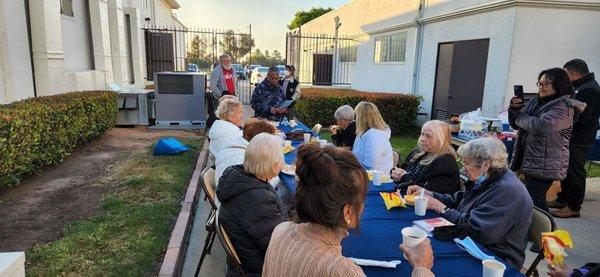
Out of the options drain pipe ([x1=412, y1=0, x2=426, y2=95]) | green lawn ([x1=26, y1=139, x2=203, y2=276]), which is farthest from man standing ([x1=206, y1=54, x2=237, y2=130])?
drain pipe ([x1=412, y1=0, x2=426, y2=95])

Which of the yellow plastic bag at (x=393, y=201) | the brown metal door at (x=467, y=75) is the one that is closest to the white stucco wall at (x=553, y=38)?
the brown metal door at (x=467, y=75)

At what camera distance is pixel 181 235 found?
3.97 m

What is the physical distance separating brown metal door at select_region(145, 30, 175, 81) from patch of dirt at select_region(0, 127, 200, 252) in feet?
25.9

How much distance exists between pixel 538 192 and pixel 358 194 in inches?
141

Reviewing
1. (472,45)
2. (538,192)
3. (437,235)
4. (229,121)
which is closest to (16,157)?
(229,121)

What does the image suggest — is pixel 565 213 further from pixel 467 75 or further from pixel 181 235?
pixel 467 75

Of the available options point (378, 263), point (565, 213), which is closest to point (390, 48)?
point (565, 213)

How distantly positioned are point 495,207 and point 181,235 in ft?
9.44

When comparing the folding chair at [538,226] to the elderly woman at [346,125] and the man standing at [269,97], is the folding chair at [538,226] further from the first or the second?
the man standing at [269,97]

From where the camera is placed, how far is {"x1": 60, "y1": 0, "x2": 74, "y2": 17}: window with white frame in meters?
9.48

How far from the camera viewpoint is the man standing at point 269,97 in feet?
22.4

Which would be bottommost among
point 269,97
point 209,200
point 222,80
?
point 209,200

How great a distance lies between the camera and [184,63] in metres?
22.8

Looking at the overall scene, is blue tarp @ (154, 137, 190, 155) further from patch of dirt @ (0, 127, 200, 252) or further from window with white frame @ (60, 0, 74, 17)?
window with white frame @ (60, 0, 74, 17)
